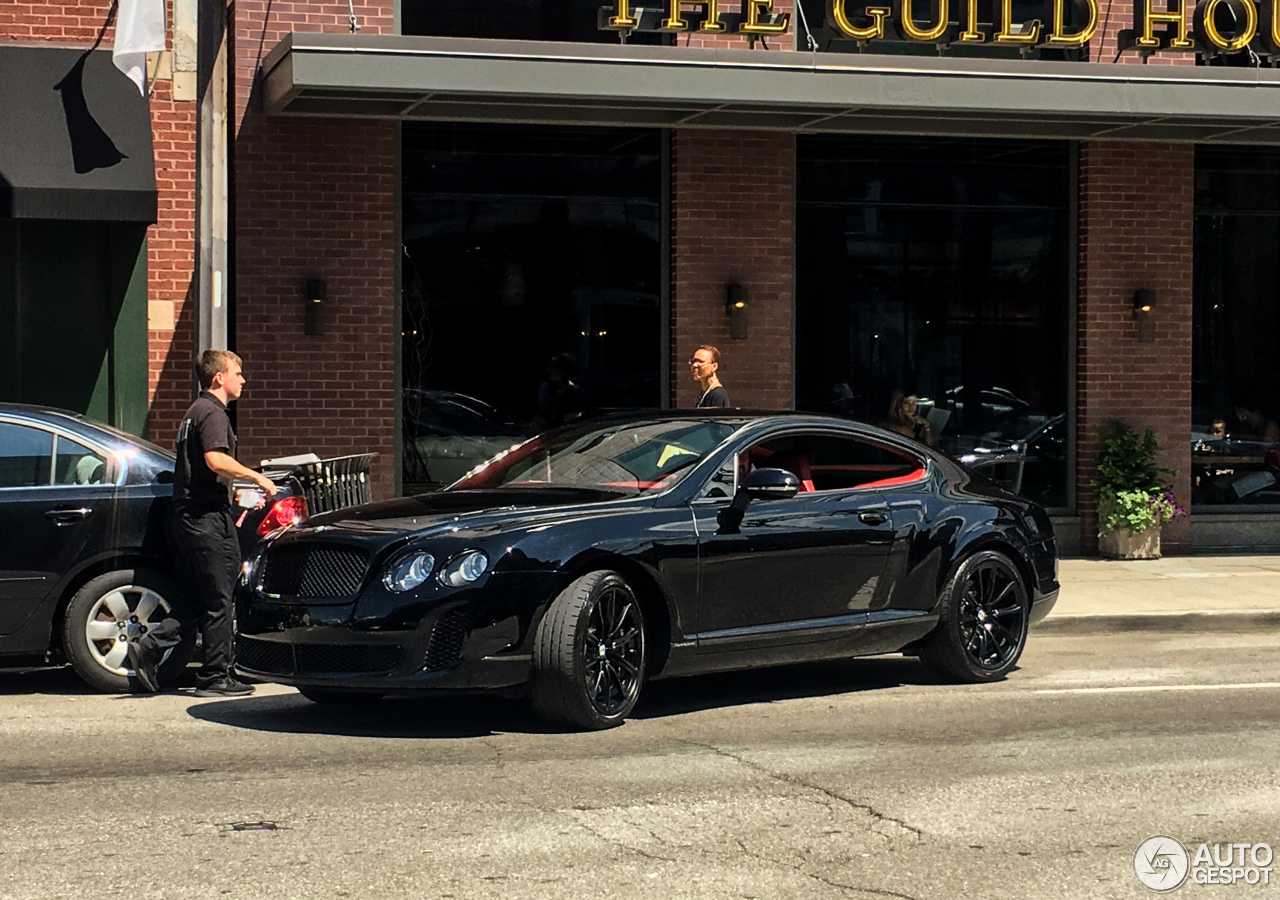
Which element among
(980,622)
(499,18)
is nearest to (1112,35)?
(499,18)

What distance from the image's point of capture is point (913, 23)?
15289mm

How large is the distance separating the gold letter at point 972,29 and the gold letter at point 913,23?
0.25 m

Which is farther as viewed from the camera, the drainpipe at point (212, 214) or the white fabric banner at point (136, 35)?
the white fabric banner at point (136, 35)

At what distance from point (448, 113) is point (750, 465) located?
6744 millimetres

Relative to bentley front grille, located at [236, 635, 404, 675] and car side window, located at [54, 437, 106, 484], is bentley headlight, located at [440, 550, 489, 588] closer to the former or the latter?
bentley front grille, located at [236, 635, 404, 675]

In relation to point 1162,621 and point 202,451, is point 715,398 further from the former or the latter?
point 202,451

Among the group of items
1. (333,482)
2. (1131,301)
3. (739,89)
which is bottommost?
(333,482)

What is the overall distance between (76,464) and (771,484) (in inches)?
152

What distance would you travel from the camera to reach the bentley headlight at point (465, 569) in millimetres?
8016

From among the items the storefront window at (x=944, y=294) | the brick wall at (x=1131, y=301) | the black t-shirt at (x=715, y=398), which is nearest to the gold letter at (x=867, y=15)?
the storefront window at (x=944, y=294)

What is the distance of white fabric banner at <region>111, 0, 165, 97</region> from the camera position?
46.4 feet

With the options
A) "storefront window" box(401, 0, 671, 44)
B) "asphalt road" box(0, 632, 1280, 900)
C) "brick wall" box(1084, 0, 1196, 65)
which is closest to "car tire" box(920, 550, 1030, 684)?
"asphalt road" box(0, 632, 1280, 900)

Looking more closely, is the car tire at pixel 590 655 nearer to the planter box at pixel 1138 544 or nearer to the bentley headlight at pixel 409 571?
the bentley headlight at pixel 409 571

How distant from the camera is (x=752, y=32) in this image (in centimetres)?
1489
